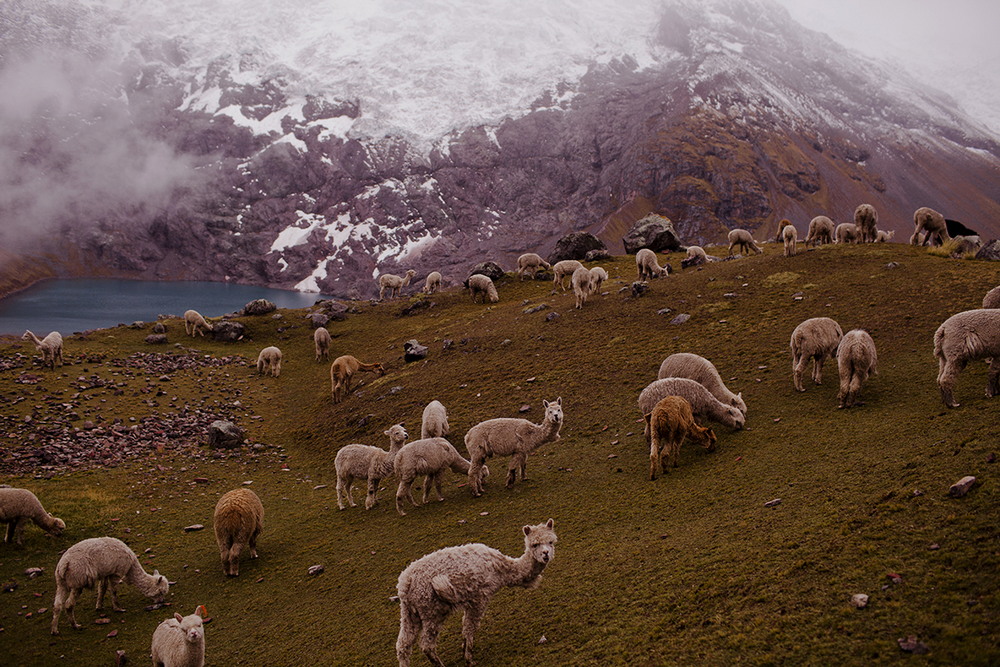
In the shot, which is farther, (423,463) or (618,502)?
(423,463)

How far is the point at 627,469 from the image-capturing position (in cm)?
1588

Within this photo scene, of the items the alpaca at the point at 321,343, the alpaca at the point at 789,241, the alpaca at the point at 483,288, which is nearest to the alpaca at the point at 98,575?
the alpaca at the point at 321,343

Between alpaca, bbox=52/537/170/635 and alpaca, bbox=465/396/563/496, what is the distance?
8.34 m

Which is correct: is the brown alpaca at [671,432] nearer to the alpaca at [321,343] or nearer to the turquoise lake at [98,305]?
the alpaca at [321,343]

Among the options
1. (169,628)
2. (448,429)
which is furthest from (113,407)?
(169,628)

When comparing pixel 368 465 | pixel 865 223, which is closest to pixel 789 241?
pixel 865 223

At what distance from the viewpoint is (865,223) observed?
35.7 m

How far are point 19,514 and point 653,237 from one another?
49.7 meters

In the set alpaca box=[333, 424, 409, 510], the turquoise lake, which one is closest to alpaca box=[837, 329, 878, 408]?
alpaca box=[333, 424, 409, 510]

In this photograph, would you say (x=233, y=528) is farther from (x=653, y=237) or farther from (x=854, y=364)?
(x=653, y=237)

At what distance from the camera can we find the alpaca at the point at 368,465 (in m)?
17.8

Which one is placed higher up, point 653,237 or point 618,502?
point 653,237

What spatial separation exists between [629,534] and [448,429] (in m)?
10.5

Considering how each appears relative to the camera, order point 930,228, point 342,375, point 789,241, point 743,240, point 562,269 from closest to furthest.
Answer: point 342,375 < point 930,228 < point 789,241 < point 743,240 < point 562,269
